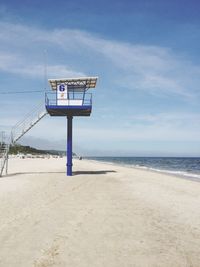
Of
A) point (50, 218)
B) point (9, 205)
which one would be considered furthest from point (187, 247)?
→ point (9, 205)

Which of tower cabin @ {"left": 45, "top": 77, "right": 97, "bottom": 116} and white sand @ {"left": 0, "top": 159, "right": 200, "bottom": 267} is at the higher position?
tower cabin @ {"left": 45, "top": 77, "right": 97, "bottom": 116}

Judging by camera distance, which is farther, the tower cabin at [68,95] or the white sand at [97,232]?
the tower cabin at [68,95]

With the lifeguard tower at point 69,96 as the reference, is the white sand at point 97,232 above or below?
below

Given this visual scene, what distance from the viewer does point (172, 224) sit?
987cm

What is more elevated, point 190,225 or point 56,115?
point 56,115

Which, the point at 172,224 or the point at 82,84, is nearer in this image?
the point at 172,224

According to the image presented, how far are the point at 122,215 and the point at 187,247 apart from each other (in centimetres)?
361

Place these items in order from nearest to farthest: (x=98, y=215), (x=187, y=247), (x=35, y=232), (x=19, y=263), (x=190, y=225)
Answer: (x=19, y=263) → (x=187, y=247) → (x=35, y=232) → (x=190, y=225) → (x=98, y=215)

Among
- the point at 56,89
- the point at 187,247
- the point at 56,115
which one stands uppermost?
the point at 56,89

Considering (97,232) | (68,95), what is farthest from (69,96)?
(97,232)

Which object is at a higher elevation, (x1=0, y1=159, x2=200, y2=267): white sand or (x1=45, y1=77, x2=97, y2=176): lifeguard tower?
(x1=45, y1=77, x2=97, y2=176): lifeguard tower

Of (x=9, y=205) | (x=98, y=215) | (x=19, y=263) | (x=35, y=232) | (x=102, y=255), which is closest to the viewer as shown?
(x=19, y=263)

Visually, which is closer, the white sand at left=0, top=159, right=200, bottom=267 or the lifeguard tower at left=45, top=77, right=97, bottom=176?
the white sand at left=0, top=159, right=200, bottom=267

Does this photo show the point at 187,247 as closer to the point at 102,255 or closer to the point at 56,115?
the point at 102,255
